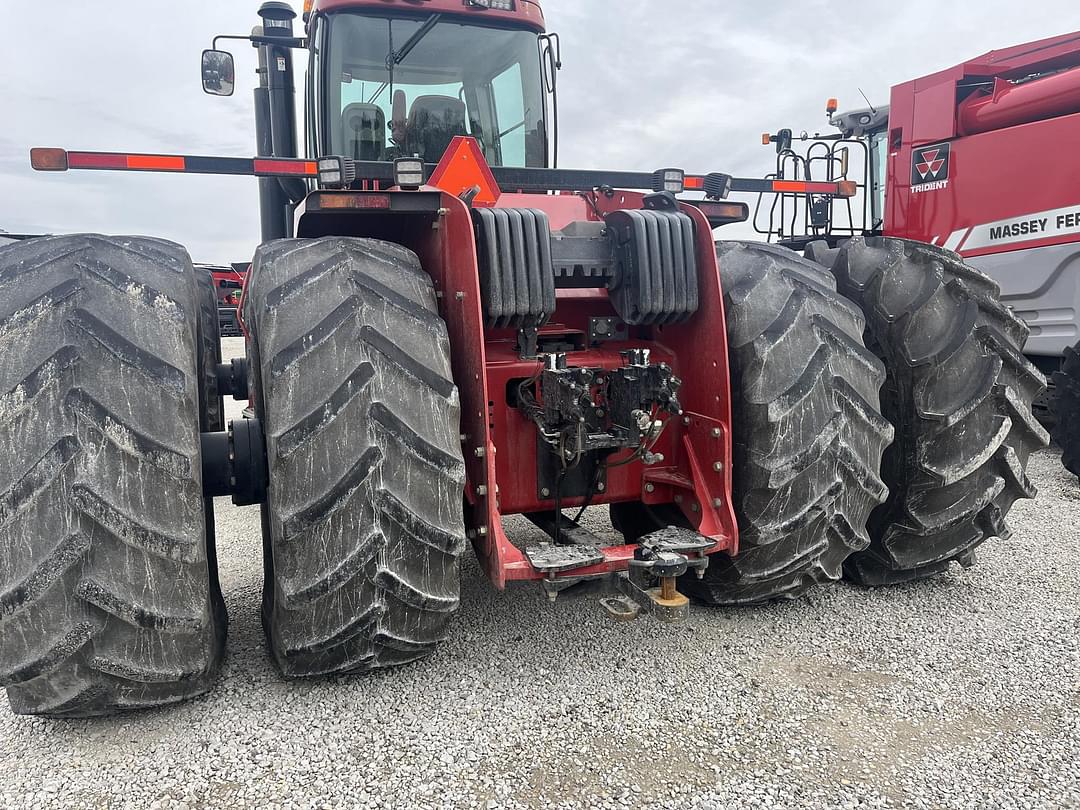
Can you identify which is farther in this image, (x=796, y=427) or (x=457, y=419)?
(x=796, y=427)

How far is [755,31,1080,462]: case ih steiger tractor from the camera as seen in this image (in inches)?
223

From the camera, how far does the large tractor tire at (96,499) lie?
1975mm

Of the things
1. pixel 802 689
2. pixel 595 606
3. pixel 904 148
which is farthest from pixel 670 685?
pixel 904 148

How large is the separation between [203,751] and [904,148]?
7.14m

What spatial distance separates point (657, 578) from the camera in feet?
7.97

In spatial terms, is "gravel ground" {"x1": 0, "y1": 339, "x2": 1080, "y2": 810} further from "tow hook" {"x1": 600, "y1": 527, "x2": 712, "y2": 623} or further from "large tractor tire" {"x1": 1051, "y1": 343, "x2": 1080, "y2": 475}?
"large tractor tire" {"x1": 1051, "y1": 343, "x2": 1080, "y2": 475}

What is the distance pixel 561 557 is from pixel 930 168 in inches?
233

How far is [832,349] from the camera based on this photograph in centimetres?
261

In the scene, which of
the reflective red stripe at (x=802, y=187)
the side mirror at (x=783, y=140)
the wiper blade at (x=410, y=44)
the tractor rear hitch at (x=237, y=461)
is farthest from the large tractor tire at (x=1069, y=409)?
the tractor rear hitch at (x=237, y=461)

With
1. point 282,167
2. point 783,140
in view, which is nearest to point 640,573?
point 282,167

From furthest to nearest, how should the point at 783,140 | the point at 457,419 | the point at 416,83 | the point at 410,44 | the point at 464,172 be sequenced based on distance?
the point at 783,140 < the point at 416,83 < the point at 410,44 < the point at 464,172 < the point at 457,419

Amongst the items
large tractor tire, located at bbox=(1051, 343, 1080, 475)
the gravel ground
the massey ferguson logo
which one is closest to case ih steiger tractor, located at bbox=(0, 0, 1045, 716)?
the gravel ground

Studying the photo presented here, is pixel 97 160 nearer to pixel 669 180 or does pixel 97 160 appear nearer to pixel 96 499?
pixel 96 499

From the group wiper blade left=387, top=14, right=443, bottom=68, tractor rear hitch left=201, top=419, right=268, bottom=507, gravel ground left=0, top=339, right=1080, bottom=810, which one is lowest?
gravel ground left=0, top=339, right=1080, bottom=810
